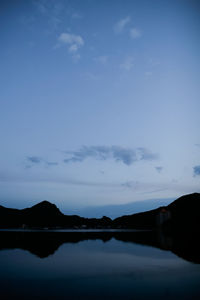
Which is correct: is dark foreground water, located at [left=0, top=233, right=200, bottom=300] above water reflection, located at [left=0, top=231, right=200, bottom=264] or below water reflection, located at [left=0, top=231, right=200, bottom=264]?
above

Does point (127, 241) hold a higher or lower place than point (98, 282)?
lower

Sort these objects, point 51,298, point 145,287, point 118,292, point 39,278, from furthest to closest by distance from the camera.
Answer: point 39,278
point 145,287
point 118,292
point 51,298

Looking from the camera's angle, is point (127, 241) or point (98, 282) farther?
point (127, 241)

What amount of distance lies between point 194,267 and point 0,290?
2735 cm

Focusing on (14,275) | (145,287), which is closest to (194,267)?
(145,287)

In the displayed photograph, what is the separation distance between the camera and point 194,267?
3556cm

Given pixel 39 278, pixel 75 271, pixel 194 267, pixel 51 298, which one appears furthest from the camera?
pixel 194 267

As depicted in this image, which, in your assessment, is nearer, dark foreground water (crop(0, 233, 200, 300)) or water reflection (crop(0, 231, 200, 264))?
dark foreground water (crop(0, 233, 200, 300))

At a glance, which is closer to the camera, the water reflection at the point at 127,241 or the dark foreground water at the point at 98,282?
the dark foreground water at the point at 98,282

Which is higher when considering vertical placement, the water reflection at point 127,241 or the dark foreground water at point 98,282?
the dark foreground water at point 98,282

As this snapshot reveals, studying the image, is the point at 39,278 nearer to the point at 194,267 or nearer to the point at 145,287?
the point at 145,287

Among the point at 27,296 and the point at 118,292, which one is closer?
the point at 27,296

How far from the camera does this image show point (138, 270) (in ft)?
111

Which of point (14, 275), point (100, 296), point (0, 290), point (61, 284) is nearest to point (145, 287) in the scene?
point (100, 296)
